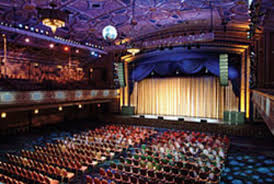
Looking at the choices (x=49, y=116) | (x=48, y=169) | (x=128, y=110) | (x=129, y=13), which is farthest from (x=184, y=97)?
(x=48, y=169)

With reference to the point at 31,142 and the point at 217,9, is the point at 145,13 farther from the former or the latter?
the point at 31,142

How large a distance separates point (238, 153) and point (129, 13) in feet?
26.3

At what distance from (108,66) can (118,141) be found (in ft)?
30.2

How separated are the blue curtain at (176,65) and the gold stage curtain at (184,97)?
96cm

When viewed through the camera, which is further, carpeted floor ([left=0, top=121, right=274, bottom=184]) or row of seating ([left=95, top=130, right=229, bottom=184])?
carpeted floor ([left=0, top=121, right=274, bottom=184])

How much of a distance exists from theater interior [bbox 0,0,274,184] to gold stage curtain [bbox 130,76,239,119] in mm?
75

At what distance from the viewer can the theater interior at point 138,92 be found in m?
6.59

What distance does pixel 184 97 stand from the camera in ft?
51.4

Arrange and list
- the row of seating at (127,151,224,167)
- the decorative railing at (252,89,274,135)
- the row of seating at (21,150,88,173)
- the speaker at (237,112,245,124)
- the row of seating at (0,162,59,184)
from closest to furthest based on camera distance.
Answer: the decorative railing at (252,89,274,135)
the row of seating at (0,162,59,184)
the row of seating at (21,150,88,173)
the row of seating at (127,151,224,167)
the speaker at (237,112,245,124)

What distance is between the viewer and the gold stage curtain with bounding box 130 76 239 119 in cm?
1399

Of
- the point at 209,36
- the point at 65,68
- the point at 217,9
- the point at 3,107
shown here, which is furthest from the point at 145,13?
the point at 65,68

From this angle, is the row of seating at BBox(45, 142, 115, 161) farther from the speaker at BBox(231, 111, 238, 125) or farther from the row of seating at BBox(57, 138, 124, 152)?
the speaker at BBox(231, 111, 238, 125)

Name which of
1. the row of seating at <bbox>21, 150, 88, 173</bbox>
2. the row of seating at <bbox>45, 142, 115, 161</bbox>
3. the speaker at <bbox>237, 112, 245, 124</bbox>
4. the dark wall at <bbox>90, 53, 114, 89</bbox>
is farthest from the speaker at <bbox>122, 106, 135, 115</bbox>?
the row of seating at <bbox>21, 150, 88, 173</bbox>

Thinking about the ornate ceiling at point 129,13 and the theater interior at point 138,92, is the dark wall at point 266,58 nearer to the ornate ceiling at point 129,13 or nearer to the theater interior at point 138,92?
the theater interior at point 138,92
